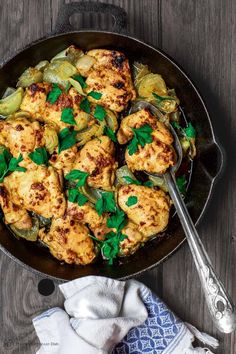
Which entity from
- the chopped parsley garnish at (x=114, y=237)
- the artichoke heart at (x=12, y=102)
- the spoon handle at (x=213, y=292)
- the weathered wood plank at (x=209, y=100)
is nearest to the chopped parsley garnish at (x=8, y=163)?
the artichoke heart at (x=12, y=102)

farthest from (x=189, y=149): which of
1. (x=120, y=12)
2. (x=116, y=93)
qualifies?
(x=120, y=12)

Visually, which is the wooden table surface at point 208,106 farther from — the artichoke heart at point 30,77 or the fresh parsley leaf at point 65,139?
the fresh parsley leaf at point 65,139

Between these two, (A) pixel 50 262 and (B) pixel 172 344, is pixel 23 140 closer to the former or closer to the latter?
(A) pixel 50 262

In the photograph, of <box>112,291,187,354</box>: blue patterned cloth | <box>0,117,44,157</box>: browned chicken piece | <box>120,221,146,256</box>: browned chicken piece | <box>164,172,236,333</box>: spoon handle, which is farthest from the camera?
Answer: <box>112,291,187,354</box>: blue patterned cloth

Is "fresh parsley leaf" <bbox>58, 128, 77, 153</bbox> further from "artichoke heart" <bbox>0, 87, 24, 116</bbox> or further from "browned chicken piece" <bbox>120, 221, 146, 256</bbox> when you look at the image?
"browned chicken piece" <bbox>120, 221, 146, 256</bbox>

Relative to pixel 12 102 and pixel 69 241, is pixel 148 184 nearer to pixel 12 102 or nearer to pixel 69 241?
pixel 69 241

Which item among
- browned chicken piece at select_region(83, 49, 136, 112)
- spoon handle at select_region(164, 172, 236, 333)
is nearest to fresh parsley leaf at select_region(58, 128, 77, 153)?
browned chicken piece at select_region(83, 49, 136, 112)
